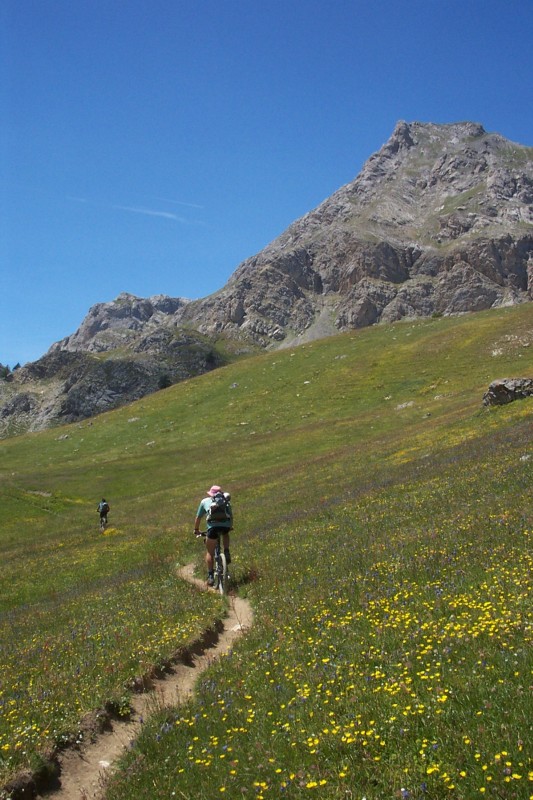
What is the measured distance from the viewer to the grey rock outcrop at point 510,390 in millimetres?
41594

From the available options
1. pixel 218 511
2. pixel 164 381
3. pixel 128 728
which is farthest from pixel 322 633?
pixel 164 381

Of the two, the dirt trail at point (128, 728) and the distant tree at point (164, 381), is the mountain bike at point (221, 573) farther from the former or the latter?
the distant tree at point (164, 381)

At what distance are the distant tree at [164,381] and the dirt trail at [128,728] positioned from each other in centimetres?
17221

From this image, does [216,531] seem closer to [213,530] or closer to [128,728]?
[213,530]

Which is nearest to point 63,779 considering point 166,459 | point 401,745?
point 401,745

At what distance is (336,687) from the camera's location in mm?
8031

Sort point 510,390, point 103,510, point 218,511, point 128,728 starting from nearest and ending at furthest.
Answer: point 128,728, point 218,511, point 103,510, point 510,390

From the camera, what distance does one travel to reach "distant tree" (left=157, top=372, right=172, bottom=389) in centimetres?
18296

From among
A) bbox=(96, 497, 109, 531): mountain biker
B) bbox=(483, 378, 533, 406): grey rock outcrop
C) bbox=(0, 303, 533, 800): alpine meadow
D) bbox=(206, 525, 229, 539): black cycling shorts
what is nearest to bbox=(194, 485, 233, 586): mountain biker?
bbox=(206, 525, 229, 539): black cycling shorts

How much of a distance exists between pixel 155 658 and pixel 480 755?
7.45 meters

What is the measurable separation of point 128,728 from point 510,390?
4050 centimetres

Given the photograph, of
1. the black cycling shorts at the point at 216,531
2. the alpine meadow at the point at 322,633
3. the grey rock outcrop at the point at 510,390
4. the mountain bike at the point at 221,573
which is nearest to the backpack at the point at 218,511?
the black cycling shorts at the point at 216,531

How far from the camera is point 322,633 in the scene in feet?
33.6

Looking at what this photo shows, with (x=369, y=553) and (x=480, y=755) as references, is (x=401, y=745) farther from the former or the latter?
(x=369, y=553)
